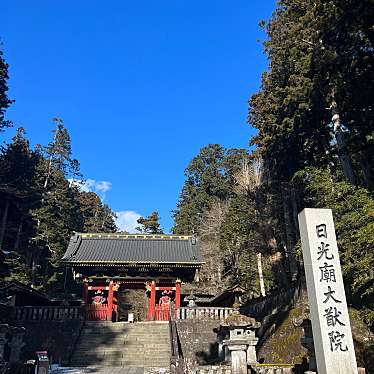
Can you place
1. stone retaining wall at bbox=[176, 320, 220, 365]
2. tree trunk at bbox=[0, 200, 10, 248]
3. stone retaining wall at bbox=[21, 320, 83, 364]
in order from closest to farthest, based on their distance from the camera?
stone retaining wall at bbox=[21, 320, 83, 364], stone retaining wall at bbox=[176, 320, 220, 365], tree trunk at bbox=[0, 200, 10, 248]

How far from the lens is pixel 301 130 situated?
700 inches

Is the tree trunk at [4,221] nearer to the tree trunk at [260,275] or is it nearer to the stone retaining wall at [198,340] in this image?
the stone retaining wall at [198,340]

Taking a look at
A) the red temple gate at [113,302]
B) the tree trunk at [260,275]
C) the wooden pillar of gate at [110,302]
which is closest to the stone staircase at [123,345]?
the wooden pillar of gate at [110,302]

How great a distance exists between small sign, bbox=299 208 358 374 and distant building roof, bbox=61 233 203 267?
14.1 meters

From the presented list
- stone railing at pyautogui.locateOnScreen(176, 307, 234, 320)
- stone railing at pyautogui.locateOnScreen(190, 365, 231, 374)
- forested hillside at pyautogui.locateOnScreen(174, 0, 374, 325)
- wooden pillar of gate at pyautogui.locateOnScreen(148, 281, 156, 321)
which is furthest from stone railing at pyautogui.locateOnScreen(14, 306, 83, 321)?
forested hillside at pyautogui.locateOnScreen(174, 0, 374, 325)

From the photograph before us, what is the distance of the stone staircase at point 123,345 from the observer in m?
14.3

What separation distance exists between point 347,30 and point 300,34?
3455 mm

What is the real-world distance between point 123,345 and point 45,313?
4371 millimetres

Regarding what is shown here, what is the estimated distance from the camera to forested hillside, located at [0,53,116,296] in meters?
30.8

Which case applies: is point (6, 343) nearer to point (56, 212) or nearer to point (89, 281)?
point (89, 281)

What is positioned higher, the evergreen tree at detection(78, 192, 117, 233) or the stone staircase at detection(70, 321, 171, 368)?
the evergreen tree at detection(78, 192, 117, 233)

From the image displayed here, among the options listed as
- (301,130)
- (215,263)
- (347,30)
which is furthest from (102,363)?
(215,263)

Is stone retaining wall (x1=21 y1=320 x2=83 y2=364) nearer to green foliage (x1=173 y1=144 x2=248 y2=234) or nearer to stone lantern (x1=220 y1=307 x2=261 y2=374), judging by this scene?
stone lantern (x1=220 y1=307 x2=261 y2=374)

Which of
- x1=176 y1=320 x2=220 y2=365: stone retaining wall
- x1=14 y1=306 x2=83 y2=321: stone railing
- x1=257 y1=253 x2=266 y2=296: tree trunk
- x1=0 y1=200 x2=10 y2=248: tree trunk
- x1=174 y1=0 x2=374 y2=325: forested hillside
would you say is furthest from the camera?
x1=0 y1=200 x2=10 y2=248: tree trunk
